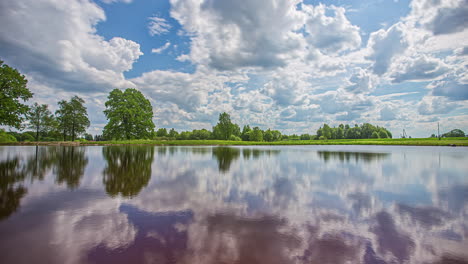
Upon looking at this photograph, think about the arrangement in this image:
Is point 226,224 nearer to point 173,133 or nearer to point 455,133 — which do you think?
point 455,133

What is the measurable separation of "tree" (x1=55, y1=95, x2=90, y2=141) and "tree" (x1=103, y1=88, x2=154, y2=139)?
13.8m

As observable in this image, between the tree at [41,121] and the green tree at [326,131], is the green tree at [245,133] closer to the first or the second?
the green tree at [326,131]

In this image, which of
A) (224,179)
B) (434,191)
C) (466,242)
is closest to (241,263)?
(466,242)

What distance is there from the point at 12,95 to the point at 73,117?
142ft

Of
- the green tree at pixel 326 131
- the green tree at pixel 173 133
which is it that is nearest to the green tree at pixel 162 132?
the green tree at pixel 173 133

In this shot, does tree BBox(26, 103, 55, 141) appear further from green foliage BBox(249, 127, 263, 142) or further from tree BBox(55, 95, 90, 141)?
green foliage BBox(249, 127, 263, 142)

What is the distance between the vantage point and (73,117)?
2469 inches

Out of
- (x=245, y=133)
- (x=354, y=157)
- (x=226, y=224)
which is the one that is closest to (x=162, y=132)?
(x=245, y=133)

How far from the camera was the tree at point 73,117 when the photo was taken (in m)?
62.0

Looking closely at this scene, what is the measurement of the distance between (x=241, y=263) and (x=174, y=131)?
180 meters

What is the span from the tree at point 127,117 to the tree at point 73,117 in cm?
1377

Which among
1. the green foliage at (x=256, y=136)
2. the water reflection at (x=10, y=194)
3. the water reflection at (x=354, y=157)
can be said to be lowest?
the water reflection at (x=354, y=157)

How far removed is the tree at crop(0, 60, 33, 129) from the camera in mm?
23438

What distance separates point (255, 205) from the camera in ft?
24.0
